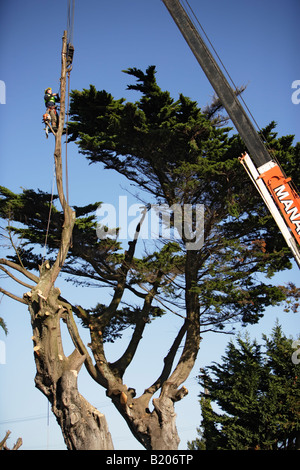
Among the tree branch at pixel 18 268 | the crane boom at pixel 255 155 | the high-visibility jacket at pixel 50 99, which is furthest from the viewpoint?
the tree branch at pixel 18 268

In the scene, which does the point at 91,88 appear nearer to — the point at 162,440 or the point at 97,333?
the point at 97,333

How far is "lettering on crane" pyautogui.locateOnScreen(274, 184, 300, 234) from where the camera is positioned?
36.6ft

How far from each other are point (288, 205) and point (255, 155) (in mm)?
1517

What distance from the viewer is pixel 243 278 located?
1449 centimetres

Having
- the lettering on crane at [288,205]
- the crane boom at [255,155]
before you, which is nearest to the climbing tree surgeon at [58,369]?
the crane boom at [255,155]

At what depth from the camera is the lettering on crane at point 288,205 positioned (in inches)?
439

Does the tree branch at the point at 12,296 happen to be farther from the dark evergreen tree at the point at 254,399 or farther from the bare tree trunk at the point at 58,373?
the dark evergreen tree at the point at 254,399

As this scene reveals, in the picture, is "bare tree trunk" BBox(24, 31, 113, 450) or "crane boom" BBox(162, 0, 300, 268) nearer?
"bare tree trunk" BBox(24, 31, 113, 450)

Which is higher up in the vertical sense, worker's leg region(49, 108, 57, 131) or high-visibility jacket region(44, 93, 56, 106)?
high-visibility jacket region(44, 93, 56, 106)

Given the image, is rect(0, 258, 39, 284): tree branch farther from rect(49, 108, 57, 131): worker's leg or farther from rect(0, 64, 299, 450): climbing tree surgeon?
rect(49, 108, 57, 131): worker's leg

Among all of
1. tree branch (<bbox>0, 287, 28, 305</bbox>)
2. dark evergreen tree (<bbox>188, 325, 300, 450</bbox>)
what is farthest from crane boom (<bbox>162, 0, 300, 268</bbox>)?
tree branch (<bbox>0, 287, 28, 305</bbox>)

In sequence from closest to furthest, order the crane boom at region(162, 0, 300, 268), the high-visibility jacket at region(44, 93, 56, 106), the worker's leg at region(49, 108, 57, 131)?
the crane boom at region(162, 0, 300, 268), the high-visibility jacket at region(44, 93, 56, 106), the worker's leg at region(49, 108, 57, 131)

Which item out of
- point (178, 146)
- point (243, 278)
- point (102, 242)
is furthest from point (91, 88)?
point (243, 278)
